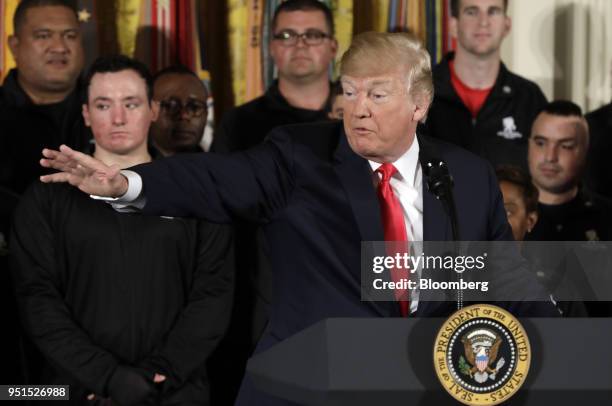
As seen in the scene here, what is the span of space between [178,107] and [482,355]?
7.90 feet

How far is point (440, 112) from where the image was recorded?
4352mm

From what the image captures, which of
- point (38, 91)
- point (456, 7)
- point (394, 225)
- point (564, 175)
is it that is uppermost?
point (456, 7)

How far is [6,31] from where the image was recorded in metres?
4.53

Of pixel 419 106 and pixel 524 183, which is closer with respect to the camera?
pixel 419 106

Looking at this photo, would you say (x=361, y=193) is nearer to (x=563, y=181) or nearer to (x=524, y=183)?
(x=524, y=183)

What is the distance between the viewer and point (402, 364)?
5.97 ft

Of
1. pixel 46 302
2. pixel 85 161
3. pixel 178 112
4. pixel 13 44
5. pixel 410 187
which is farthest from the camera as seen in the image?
pixel 13 44

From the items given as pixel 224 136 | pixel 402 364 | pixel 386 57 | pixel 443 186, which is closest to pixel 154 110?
pixel 224 136

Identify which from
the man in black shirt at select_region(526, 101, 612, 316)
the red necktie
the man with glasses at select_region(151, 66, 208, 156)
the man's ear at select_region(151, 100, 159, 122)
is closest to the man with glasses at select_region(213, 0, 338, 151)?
the man with glasses at select_region(151, 66, 208, 156)

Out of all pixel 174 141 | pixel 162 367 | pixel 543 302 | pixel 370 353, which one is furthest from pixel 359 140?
pixel 174 141

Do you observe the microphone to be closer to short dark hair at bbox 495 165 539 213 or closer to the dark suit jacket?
the dark suit jacket

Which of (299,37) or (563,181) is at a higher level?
(299,37)

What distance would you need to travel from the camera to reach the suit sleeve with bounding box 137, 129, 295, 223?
2.25m

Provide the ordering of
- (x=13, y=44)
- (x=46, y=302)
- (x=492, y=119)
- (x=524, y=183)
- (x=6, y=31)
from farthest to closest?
(x=6, y=31) → (x=492, y=119) → (x=13, y=44) → (x=524, y=183) → (x=46, y=302)
